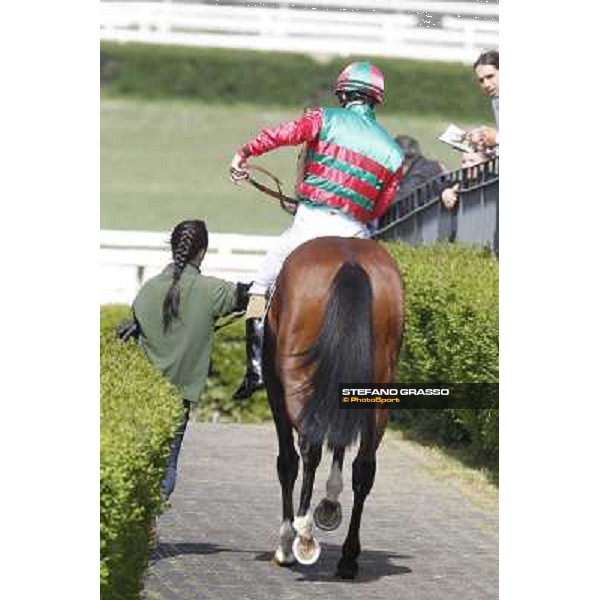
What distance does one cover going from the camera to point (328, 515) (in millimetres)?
9938

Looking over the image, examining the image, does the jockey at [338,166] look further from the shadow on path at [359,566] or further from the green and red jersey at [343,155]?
the shadow on path at [359,566]

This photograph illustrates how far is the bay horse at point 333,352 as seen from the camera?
978cm

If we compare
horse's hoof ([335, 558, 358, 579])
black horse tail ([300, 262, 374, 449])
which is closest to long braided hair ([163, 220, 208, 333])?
black horse tail ([300, 262, 374, 449])

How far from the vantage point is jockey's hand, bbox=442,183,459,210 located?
12.5 metres

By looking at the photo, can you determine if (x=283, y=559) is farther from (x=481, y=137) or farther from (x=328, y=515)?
(x=481, y=137)

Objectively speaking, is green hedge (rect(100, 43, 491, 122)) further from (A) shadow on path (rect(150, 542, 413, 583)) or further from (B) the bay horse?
→ (A) shadow on path (rect(150, 542, 413, 583))

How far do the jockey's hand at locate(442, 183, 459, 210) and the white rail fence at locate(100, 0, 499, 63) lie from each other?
0.83 meters

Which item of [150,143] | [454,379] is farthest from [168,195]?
[454,379]

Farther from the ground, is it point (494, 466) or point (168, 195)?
point (168, 195)

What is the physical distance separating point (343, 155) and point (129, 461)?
2.56 metres
